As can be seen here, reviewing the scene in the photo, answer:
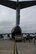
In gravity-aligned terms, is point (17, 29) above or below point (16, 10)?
below

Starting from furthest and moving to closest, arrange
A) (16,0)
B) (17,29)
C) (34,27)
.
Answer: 1. (34,27)
2. (16,0)
3. (17,29)

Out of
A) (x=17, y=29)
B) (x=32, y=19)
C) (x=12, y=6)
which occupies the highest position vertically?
(x=12, y=6)

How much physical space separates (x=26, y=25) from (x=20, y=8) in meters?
→ 0.75

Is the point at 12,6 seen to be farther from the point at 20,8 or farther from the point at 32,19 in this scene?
the point at 32,19

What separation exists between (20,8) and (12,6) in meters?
0.19

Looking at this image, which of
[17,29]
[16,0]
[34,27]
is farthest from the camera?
[34,27]

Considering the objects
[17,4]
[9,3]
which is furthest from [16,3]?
[9,3]

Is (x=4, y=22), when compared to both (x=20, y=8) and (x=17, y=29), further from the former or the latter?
(x=17, y=29)

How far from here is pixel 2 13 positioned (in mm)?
3811

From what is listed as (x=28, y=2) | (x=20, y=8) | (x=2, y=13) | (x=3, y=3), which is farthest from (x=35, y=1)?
(x=2, y=13)

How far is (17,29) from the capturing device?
2.90 meters

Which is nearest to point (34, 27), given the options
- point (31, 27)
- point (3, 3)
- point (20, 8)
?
point (31, 27)

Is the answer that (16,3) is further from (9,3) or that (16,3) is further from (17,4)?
(9,3)

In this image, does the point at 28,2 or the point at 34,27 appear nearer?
the point at 28,2
